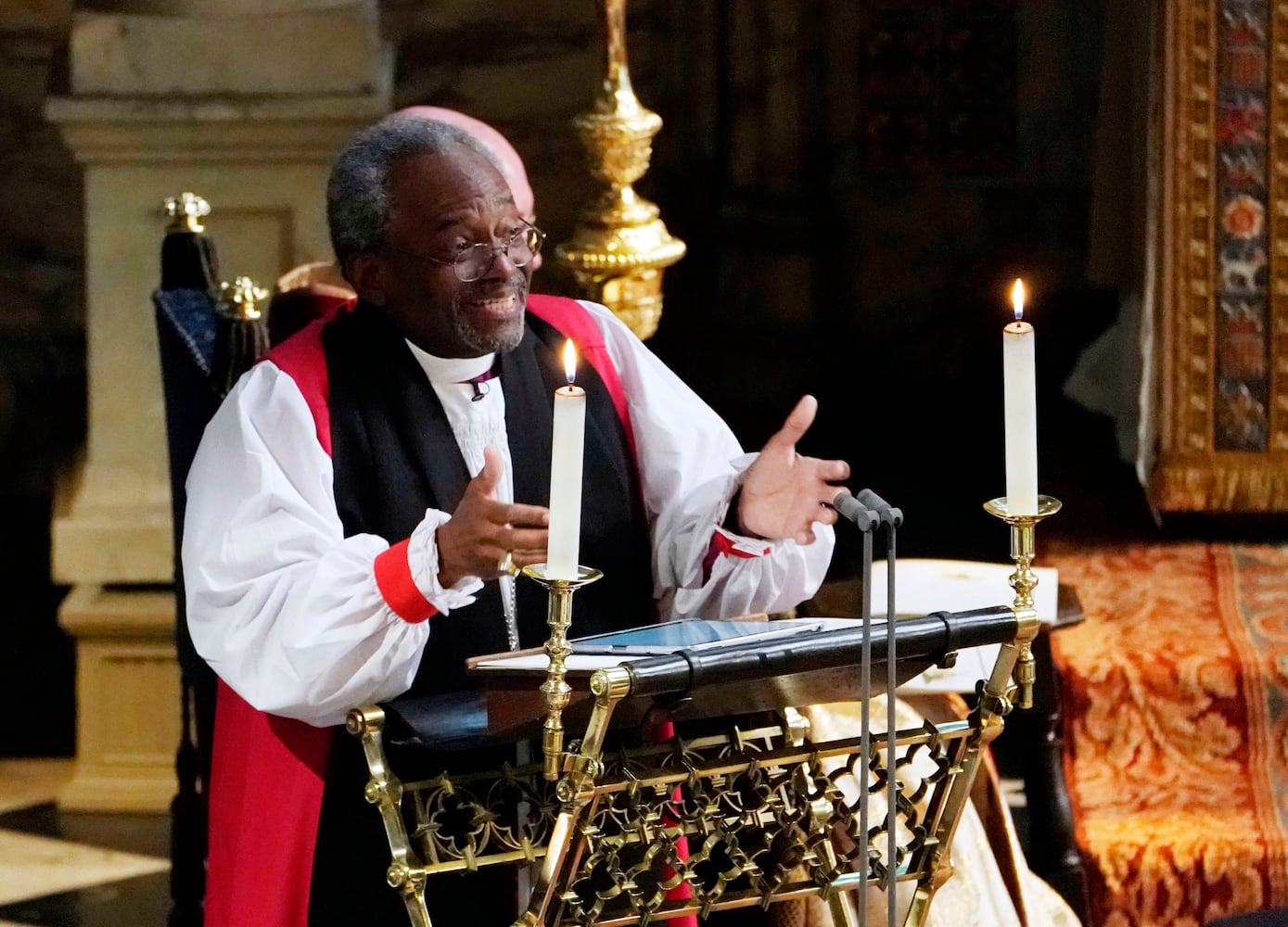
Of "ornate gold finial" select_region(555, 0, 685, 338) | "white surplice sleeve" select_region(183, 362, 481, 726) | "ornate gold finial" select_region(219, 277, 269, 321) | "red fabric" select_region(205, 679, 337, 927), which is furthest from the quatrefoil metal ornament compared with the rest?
"red fabric" select_region(205, 679, 337, 927)

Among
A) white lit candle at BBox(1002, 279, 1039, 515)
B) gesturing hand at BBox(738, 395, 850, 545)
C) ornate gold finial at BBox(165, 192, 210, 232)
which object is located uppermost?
ornate gold finial at BBox(165, 192, 210, 232)

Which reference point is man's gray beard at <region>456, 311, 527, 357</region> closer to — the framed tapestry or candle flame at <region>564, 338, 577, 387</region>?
candle flame at <region>564, 338, 577, 387</region>

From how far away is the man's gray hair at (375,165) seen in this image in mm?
2834

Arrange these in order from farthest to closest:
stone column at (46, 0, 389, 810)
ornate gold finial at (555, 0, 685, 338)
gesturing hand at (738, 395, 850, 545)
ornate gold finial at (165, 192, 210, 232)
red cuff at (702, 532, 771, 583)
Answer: stone column at (46, 0, 389, 810)
ornate gold finial at (555, 0, 685, 338)
ornate gold finial at (165, 192, 210, 232)
red cuff at (702, 532, 771, 583)
gesturing hand at (738, 395, 850, 545)

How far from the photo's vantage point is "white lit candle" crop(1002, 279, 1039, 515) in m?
2.25

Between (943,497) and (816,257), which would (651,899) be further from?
(816,257)

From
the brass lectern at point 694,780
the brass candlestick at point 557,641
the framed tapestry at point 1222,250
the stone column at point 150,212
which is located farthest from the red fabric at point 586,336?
the framed tapestry at point 1222,250

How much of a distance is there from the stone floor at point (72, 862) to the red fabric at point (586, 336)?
1.94 meters

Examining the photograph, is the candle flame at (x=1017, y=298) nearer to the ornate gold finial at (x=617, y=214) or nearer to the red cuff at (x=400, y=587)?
the red cuff at (x=400, y=587)

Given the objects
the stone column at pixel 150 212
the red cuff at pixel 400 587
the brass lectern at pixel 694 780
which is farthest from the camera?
the stone column at pixel 150 212

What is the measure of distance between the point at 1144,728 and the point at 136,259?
253cm

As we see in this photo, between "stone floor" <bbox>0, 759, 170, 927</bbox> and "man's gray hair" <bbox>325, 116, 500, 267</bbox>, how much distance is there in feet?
6.84

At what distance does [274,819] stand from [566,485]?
0.95 m

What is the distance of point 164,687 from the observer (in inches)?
196
